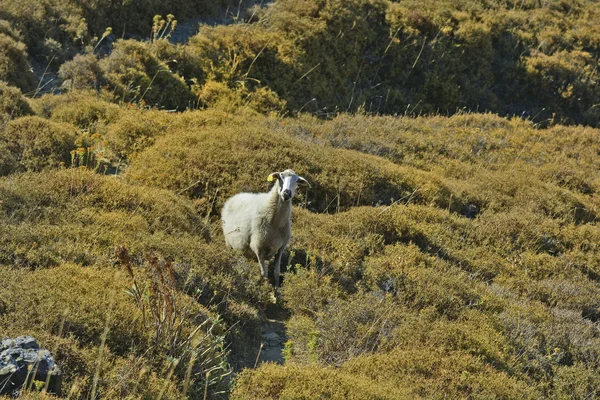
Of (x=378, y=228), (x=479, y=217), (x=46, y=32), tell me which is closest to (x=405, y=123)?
(x=479, y=217)

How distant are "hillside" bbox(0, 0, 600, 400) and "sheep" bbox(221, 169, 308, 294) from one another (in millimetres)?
365

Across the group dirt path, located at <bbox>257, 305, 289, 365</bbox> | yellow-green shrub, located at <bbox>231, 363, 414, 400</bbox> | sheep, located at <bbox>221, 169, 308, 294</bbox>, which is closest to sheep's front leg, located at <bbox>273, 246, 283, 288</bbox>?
sheep, located at <bbox>221, 169, 308, 294</bbox>

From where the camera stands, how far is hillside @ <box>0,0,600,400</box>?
7.66 m

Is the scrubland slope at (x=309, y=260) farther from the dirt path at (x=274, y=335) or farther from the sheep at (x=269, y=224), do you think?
the sheep at (x=269, y=224)

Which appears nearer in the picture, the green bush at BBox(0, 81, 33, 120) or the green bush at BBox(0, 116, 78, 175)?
the green bush at BBox(0, 116, 78, 175)

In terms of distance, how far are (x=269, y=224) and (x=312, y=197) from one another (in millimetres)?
3097

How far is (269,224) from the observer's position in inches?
438

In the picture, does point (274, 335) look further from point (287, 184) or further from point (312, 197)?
point (312, 197)

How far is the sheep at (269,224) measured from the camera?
11.0 meters

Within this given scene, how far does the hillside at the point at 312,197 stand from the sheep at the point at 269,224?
1.20ft

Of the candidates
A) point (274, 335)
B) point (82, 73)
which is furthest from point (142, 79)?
point (274, 335)

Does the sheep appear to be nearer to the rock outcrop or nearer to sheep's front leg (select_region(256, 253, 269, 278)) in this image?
sheep's front leg (select_region(256, 253, 269, 278))

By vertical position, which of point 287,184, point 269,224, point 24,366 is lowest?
point 269,224

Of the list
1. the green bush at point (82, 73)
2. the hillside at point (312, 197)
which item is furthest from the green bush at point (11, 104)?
the green bush at point (82, 73)
